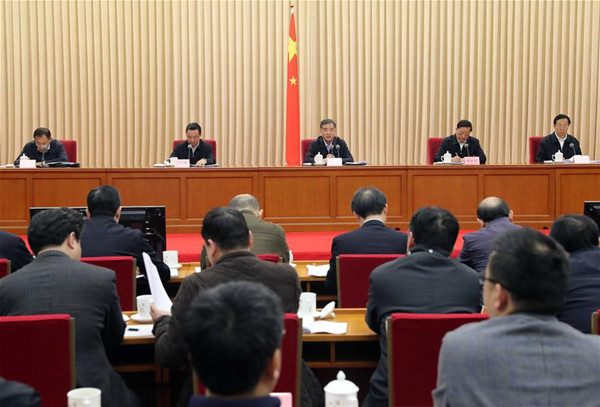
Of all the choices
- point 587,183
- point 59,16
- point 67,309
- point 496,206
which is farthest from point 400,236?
point 59,16

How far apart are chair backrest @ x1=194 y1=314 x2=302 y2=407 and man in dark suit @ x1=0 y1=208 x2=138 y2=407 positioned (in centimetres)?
46

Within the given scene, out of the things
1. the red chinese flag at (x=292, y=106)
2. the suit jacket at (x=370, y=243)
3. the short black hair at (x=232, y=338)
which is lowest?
the suit jacket at (x=370, y=243)

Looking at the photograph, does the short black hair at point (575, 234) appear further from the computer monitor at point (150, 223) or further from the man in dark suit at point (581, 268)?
the computer monitor at point (150, 223)

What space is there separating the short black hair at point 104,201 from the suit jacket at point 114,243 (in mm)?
74

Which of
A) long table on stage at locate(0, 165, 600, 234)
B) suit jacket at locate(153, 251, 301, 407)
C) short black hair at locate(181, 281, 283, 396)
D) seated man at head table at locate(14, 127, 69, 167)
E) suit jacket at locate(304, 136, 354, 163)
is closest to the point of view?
short black hair at locate(181, 281, 283, 396)

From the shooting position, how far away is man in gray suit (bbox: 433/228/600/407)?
5.27 feet

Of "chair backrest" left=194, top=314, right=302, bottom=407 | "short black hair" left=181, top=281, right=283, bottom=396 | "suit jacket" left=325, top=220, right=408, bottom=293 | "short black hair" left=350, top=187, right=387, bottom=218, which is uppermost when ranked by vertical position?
"short black hair" left=350, top=187, right=387, bottom=218

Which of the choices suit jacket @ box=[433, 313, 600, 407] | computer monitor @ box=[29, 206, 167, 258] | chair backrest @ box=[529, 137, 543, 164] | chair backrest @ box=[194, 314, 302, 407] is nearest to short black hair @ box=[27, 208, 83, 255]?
A: chair backrest @ box=[194, 314, 302, 407]

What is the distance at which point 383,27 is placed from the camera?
10039 mm

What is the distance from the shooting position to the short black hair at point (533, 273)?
1.67 metres

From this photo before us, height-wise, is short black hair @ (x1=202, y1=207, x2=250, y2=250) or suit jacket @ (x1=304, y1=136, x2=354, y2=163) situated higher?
suit jacket @ (x1=304, y1=136, x2=354, y2=163)

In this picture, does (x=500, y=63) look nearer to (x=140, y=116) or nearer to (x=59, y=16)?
(x=140, y=116)

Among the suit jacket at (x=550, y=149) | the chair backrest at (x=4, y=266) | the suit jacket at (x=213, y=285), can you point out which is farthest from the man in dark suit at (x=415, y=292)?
the suit jacket at (x=550, y=149)

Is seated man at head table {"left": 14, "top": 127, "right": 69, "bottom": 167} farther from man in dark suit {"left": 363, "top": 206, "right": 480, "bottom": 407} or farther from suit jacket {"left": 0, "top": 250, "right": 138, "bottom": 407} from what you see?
man in dark suit {"left": 363, "top": 206, "right": 480, "bottom": 407}
